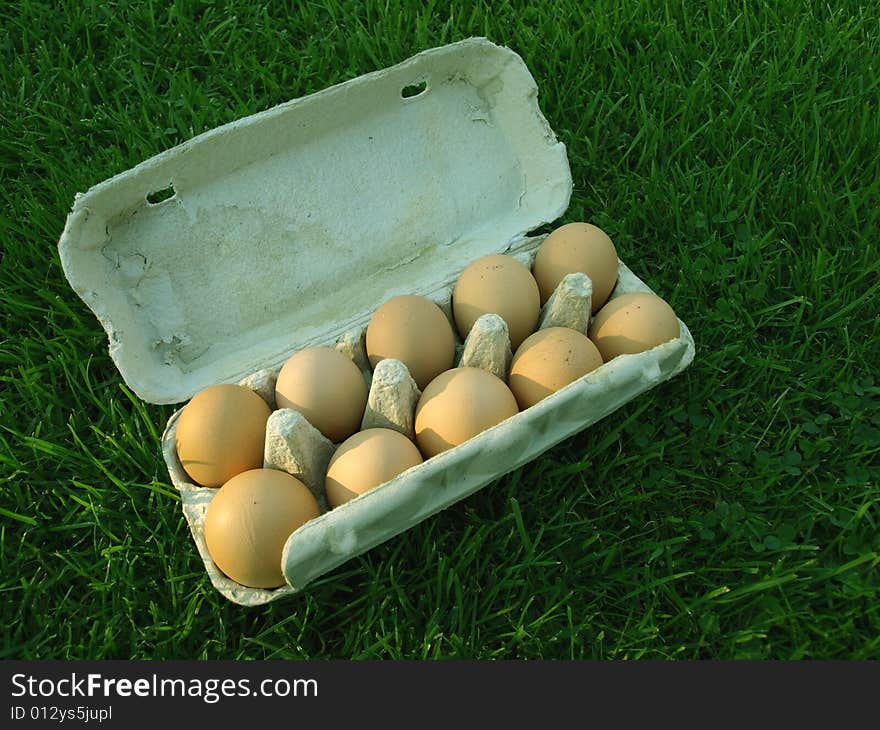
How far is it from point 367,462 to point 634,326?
0.64 m

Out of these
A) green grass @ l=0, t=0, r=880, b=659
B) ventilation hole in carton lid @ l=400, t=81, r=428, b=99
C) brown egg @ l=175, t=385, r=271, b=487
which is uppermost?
ventilation hole in carton lid @ l=400, t=81, r=428, b=99

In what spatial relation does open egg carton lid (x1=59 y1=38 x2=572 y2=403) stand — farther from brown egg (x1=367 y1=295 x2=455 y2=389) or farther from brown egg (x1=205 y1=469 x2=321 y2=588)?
brown egg (x1=205 y1=469 x2=321 y2=588)

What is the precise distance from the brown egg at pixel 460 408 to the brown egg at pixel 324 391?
0.49 ft

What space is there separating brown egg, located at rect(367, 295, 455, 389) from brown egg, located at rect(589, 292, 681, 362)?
335 millimetres

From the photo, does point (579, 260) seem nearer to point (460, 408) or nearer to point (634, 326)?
point (634, 326)

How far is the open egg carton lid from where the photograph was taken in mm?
1849

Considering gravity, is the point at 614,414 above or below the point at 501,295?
below

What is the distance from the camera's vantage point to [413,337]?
1.78m

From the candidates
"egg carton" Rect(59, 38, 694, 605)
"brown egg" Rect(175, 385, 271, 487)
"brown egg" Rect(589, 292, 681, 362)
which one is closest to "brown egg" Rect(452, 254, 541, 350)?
"egg carton" Rect(59, 38, 694, 605)

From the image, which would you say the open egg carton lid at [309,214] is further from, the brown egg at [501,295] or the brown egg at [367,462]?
the brown egg at [367,462]

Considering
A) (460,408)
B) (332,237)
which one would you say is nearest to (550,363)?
(460,408)

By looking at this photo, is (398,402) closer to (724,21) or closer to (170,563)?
(170,563)

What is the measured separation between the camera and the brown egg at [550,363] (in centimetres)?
171

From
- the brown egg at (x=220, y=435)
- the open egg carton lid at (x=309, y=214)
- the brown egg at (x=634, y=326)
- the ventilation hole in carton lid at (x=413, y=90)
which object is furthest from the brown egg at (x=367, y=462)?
the ventilation hole in carton lid at (x=413, y=90)
